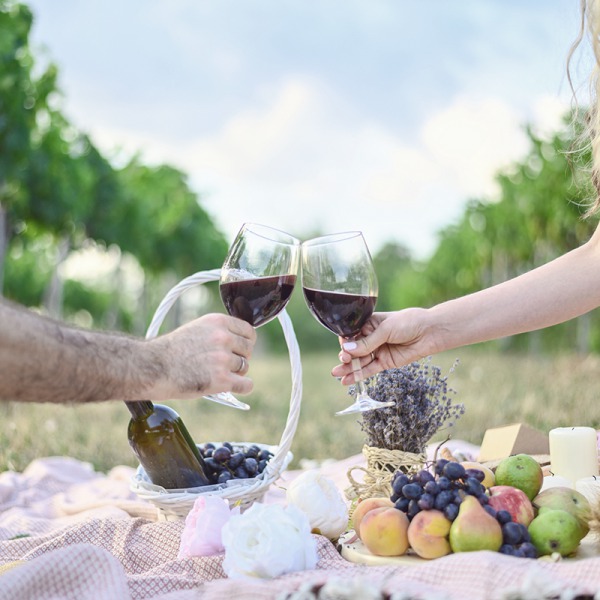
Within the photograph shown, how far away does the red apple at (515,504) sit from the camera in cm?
210

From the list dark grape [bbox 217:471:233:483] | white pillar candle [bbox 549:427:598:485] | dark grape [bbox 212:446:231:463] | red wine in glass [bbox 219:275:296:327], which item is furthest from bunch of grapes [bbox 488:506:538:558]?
dark grape [bbox 212:446:231:463]

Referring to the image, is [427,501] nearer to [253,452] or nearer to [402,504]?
[402,504]

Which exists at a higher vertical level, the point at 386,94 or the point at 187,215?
the point at 386,94

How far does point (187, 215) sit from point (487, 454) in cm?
2979

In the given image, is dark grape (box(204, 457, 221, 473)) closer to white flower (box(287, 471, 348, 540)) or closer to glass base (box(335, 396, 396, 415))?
white flower (box(287, 471, 348, 540))

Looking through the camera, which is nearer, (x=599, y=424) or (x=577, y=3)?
(x=577, y=3)

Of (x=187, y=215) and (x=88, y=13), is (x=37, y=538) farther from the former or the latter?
(x=187, y=215)

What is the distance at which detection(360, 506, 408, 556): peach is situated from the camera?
2.11 meters

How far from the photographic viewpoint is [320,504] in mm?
2475

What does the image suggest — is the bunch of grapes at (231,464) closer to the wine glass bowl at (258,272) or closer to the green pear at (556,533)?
the wine glass bowl at (258,272)

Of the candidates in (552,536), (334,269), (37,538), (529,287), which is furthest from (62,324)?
(529,287)

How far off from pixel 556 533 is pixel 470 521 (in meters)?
0.23

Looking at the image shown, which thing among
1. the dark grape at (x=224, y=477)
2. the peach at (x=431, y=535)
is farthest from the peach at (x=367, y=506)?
the dark grape at (x=224, y=477)

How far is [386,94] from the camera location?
1288 inches
